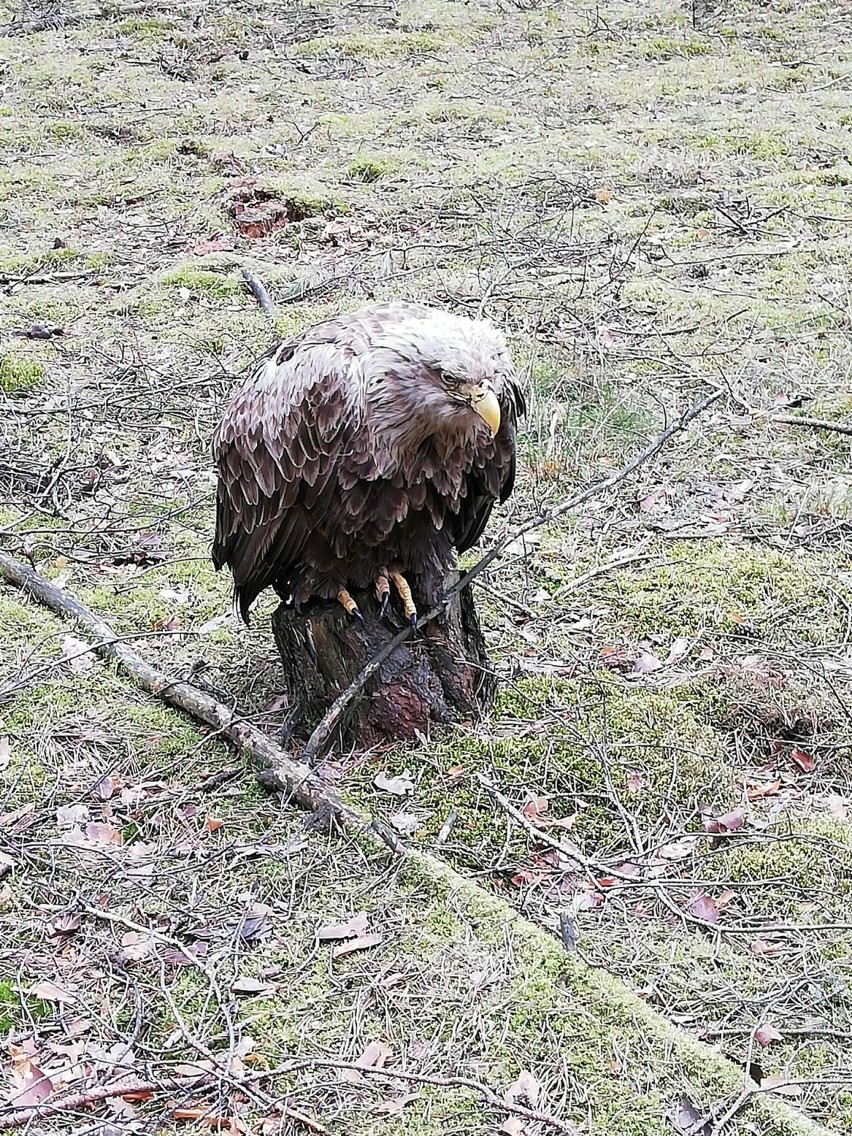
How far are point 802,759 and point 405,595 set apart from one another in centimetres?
151

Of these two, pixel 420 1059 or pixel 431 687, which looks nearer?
pixel 420 1059

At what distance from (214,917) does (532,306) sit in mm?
5128

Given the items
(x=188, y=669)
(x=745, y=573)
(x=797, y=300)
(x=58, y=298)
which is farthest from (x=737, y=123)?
(x=188, y=669)

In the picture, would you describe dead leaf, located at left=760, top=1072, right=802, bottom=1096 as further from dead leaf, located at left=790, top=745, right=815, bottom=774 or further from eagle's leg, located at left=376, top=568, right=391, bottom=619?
eagle's leg, located at left=376, top=568, right=391, bottom=619

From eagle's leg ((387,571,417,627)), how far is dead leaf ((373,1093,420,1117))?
165 centimetres

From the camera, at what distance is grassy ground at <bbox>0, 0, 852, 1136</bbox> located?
322cm

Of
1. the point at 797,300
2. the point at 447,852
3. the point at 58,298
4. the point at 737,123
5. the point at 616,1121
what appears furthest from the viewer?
the point at 737,123

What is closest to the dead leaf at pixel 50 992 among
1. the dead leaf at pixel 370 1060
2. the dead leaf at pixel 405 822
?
the dead leaf at pixel 370 1060

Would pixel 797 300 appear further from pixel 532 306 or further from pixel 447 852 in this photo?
pixel 447 852

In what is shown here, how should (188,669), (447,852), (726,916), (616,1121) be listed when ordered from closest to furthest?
(616,1121)
(726,916)
(447,852)
(188,669)

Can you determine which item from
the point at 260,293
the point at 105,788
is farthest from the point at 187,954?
the point at 260,293

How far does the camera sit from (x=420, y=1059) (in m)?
3.13

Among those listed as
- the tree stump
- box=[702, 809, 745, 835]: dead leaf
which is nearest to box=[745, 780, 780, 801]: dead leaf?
box=[702, 809, 745, 835]: dead leaf

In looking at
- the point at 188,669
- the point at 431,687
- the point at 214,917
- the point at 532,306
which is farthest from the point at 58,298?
the point at 214,917
